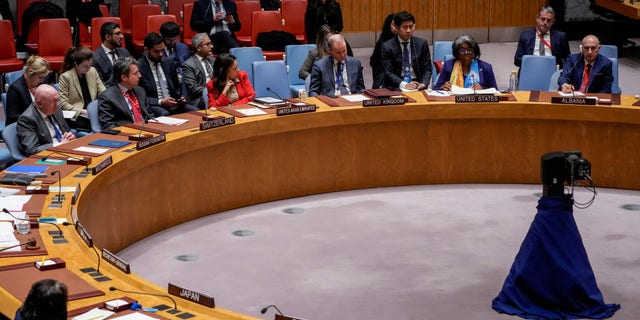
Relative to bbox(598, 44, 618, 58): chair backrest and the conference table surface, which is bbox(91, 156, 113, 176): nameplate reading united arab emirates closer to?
the conference table surface

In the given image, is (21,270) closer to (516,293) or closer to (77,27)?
(516,293)

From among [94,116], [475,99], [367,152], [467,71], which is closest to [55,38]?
[94,116]

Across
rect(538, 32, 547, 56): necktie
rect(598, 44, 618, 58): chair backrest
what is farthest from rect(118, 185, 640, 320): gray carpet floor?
rect(538, 32, 547, 56): necktie

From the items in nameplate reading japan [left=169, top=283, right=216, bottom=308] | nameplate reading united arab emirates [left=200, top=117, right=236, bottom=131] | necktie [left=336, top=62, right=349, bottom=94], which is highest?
necktie [left=336, top=62, right=349, bottom=94]

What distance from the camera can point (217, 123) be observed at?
720cm

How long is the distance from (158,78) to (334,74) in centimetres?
162

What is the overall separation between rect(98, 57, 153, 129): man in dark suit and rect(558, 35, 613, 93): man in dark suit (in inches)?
142

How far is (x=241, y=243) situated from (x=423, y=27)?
844 cm

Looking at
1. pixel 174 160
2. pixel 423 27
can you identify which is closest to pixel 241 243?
pixel 174 160

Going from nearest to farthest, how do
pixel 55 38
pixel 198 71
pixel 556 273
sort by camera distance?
pixel 556 273 < pixel 198 71 < pixel 55 38

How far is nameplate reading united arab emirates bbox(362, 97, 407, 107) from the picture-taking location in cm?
791

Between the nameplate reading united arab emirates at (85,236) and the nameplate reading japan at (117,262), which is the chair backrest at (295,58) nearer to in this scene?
the nameplate reading united arab emirates at (85,236)

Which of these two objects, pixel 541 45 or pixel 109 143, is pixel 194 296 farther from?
pixel 541 45

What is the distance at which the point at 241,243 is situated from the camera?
22.1 feet
